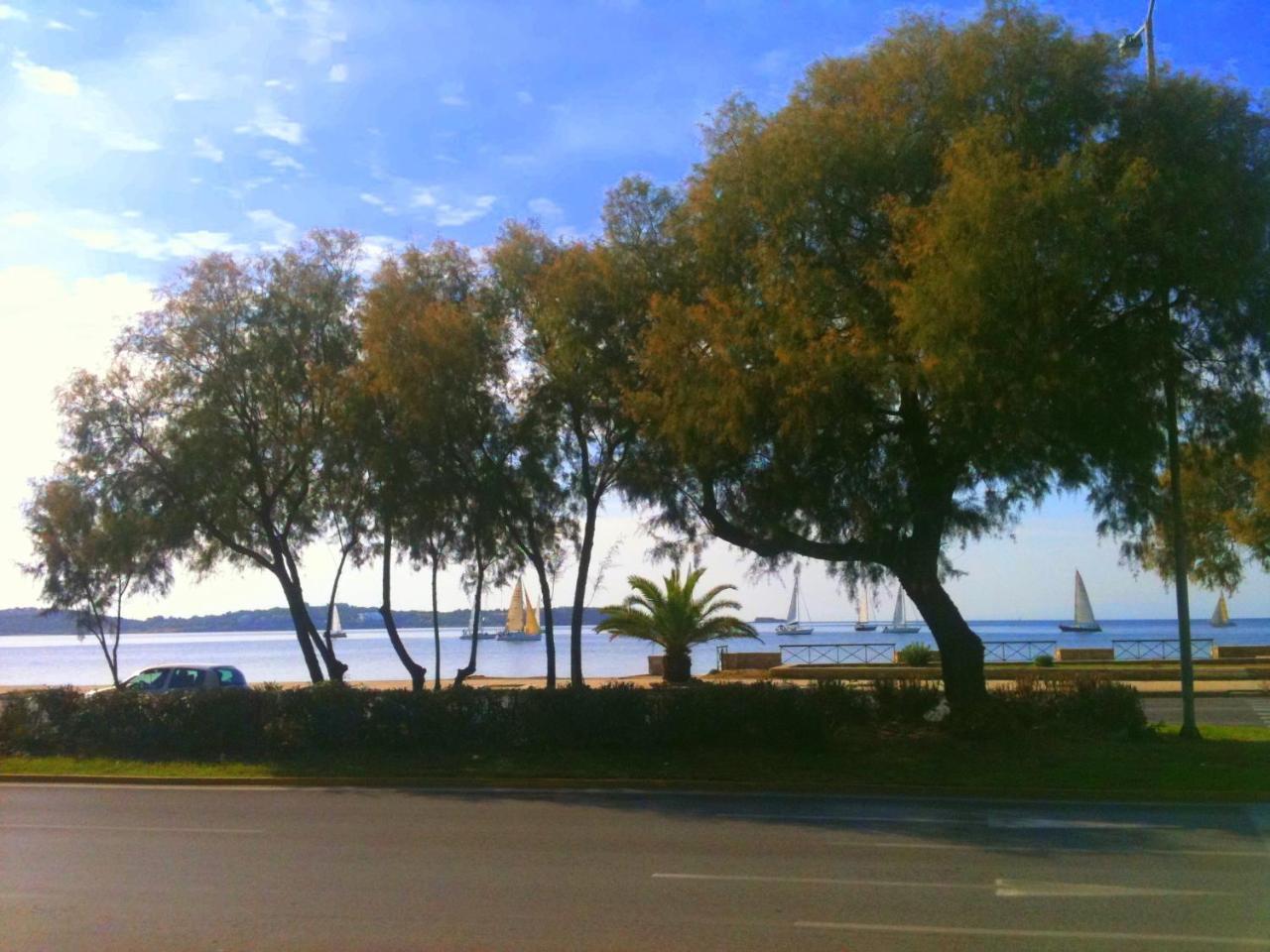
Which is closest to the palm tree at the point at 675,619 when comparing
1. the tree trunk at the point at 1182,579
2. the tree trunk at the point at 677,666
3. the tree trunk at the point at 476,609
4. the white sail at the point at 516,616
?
the tree trunk at the point at 677,666

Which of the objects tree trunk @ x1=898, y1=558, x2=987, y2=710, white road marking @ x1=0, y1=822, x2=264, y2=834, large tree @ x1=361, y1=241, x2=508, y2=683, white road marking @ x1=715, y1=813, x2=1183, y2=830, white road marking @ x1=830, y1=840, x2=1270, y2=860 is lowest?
white road marking @ x1=715, y1=813, x2=1183, y2=830

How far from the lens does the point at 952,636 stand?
66.1 ft

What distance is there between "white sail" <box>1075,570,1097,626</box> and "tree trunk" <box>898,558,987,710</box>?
49181mm

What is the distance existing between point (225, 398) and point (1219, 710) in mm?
22898

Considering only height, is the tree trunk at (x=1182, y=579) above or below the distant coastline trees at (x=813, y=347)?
below

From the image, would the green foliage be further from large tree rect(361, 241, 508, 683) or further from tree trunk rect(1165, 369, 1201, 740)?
large tree rect(361, 241, 508, 683)

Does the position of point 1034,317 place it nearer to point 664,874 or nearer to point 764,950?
point 664,874

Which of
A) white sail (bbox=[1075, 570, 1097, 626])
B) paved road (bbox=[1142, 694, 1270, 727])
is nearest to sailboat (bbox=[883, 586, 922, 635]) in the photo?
white sail (bbox=[1075, 570, 1097, 626])

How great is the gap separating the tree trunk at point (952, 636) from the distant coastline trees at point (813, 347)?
0.17 ft

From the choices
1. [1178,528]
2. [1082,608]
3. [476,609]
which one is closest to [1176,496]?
[1178,528]

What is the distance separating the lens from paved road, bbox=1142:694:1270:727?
2439 centimetres

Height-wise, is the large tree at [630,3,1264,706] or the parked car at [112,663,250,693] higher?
the large tree at [630,3,1264,706]

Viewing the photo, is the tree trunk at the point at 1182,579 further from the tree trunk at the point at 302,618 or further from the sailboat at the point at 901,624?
the sailboat at the point at 901,624

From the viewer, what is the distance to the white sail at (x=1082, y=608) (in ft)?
219
